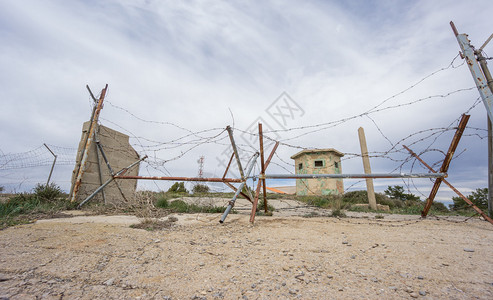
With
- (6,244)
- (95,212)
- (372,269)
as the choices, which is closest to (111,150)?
(95,212)

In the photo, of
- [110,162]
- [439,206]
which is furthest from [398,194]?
[110,162]

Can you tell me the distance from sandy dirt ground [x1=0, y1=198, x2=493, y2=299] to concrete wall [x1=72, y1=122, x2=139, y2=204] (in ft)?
13.9

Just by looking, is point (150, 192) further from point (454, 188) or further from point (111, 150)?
point (454, 188)

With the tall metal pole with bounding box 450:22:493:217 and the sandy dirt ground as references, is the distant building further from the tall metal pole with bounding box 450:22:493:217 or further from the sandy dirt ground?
the sandy dirt ground

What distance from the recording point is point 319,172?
1559 cm

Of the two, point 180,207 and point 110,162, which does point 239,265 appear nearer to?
point 180,207

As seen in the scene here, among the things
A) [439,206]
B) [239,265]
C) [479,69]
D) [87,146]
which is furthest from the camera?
[439,206]

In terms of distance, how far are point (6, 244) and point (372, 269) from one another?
3920 mm

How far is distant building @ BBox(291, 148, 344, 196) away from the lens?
15.5m

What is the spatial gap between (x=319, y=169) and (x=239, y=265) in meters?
14.6

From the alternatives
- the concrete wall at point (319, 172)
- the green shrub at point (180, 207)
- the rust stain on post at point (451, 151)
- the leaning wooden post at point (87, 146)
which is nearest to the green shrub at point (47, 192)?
the leaning wooden post at point (87, 146)

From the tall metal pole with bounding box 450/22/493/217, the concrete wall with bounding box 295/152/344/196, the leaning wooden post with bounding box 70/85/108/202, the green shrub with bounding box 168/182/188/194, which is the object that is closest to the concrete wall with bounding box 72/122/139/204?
the leaning wooden post with bounding box 70/85/108/202

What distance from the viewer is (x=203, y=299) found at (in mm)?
1486

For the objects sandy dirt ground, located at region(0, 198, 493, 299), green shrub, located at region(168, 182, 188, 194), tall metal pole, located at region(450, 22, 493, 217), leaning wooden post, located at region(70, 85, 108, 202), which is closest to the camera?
sandy dirt ground, located at region(0, 198, 493, 299)
